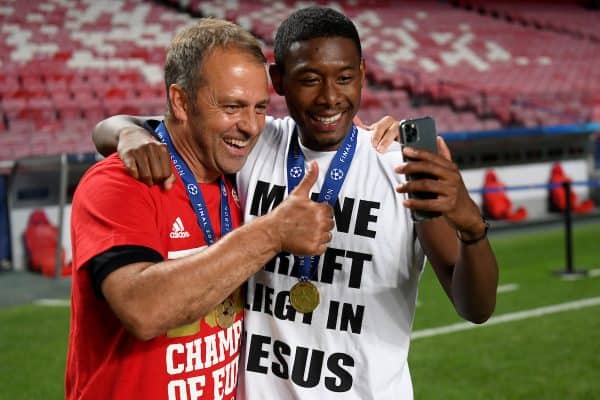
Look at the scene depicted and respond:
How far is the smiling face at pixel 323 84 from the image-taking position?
2.25 meters

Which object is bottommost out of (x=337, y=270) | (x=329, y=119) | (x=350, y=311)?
(x=350, y=311)

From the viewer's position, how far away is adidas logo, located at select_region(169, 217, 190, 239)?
2156mm

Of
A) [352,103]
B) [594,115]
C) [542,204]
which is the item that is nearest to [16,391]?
[352,103]

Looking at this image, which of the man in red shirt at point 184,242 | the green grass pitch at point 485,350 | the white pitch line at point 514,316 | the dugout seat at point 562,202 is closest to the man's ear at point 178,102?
the man in red shirt at point 184,242

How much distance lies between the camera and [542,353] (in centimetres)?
595

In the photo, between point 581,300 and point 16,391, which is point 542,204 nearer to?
point 581,300

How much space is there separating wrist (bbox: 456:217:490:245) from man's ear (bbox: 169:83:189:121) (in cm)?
80

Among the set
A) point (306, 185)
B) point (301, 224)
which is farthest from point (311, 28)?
point (301, 224)

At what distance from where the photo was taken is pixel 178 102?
7.11 feet

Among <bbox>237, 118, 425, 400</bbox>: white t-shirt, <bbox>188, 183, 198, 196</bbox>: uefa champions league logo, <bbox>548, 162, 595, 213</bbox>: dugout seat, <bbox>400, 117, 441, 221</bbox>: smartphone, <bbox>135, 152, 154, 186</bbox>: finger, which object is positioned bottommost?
<bbox>548, 162, 595, 213</bbox>: dugout seat

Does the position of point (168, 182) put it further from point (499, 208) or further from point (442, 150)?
point (499, 208)

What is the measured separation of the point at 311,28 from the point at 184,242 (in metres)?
0.70

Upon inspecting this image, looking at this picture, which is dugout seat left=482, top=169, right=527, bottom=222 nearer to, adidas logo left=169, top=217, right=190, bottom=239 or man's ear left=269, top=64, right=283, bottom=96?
man's ear left=269, top=64, right=283, bottom=96

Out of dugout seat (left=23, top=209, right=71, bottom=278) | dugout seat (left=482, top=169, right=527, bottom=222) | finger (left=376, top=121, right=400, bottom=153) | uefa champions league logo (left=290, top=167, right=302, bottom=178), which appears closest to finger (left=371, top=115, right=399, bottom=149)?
finger (left=376, top=121, right=400, bottom=153)
